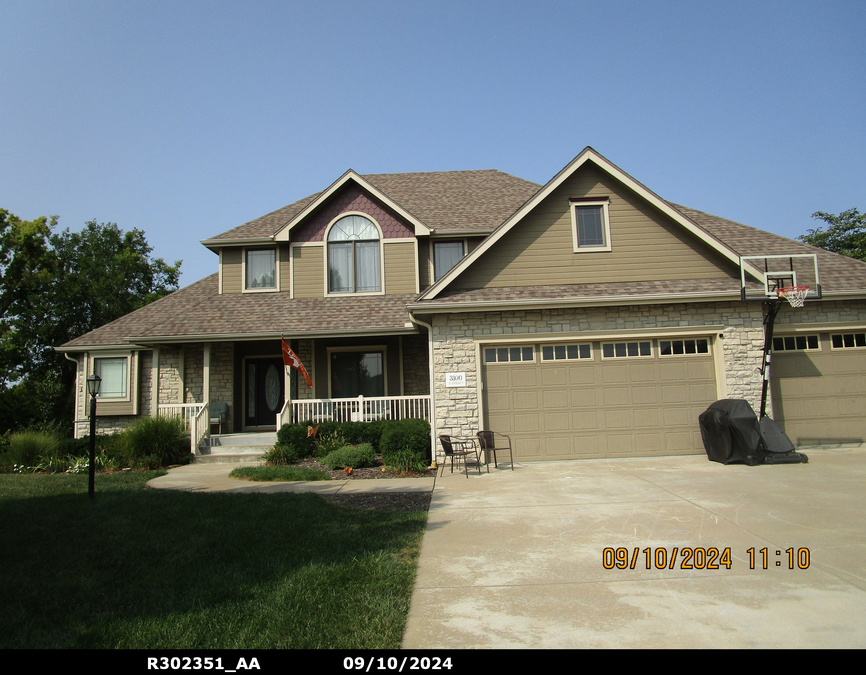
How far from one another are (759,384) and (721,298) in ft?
6.27

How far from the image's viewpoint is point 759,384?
11.6 meters

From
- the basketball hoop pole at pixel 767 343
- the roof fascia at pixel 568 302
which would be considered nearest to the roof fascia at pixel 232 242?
the roof fascia at pixel 568 302

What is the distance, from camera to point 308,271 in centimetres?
1622

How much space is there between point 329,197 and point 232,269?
3.61 m

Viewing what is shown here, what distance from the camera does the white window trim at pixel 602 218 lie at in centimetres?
1248

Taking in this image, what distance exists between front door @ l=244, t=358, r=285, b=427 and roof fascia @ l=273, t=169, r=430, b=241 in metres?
3.68

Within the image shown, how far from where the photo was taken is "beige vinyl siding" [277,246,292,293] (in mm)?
16578

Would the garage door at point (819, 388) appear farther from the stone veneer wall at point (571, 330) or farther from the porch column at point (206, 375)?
the porch column at point (206, 375)

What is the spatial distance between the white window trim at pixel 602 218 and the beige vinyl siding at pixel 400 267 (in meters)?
5.14

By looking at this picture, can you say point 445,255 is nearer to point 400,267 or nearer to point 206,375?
point 400,267

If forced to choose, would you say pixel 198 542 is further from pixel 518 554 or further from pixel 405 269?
pixel 405 269
